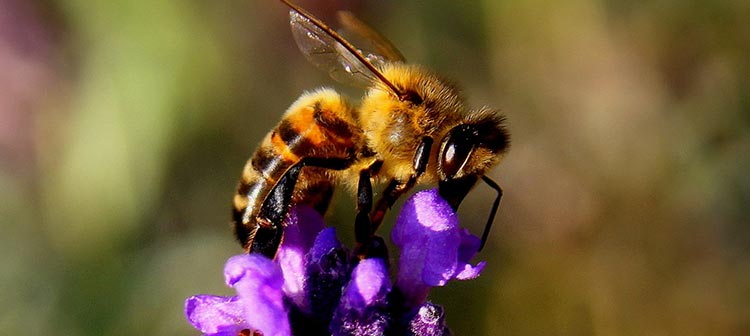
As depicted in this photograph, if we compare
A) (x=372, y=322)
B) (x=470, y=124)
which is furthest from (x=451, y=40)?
(x=372, y=322)

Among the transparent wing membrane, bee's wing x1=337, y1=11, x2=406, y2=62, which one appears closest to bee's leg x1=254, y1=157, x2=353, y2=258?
the transparent wing membrane

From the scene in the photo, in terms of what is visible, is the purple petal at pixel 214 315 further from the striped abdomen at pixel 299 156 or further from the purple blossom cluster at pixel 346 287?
the striped abdomen at pixel 299 156

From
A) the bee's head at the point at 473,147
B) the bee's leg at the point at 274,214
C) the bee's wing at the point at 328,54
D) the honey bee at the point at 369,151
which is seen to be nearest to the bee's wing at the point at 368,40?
the bee's wing at the point at 328,54

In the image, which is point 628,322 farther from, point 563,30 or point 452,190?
point 452,190

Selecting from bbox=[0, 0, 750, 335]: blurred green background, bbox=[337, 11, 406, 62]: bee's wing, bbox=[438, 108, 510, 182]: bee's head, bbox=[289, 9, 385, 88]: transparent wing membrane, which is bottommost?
bbox=[0, 0, 750, 335]: blurred green background

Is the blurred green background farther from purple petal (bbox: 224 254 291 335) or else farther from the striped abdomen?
purple petal (bbox: 224 254 291 335)

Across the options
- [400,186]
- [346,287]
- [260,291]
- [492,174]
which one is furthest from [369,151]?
[492,174]
